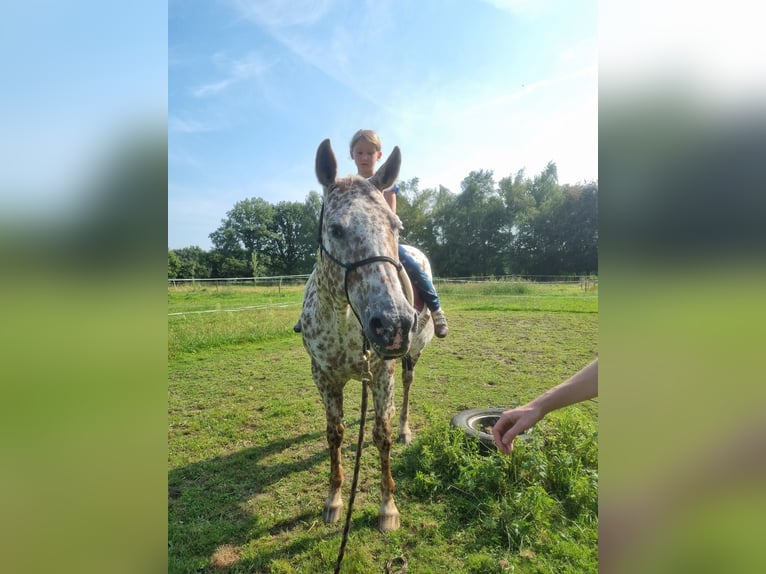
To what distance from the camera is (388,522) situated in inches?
117

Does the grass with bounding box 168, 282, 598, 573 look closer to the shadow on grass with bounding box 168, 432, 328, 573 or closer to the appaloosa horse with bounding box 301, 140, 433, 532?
the shadow on grass with bounding box 168, 432, 328, 573

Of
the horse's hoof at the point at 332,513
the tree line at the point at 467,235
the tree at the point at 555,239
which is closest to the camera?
the horse's hoof at the point at 332,513

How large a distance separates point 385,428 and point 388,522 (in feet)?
Answer: 2.44

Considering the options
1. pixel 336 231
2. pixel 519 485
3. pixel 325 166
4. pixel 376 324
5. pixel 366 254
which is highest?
pixel 325 166

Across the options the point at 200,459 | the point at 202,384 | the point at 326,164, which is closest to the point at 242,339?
the point at 202,384

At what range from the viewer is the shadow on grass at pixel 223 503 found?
2832 mm

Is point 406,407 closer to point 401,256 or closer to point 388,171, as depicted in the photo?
point 401,256

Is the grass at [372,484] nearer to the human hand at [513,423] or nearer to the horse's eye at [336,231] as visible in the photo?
the human hand at [513,423]

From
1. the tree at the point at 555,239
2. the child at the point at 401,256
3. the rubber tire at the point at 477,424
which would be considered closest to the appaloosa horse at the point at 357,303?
the child at the point at 401,256

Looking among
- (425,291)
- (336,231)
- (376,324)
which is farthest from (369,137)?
(376,324)
